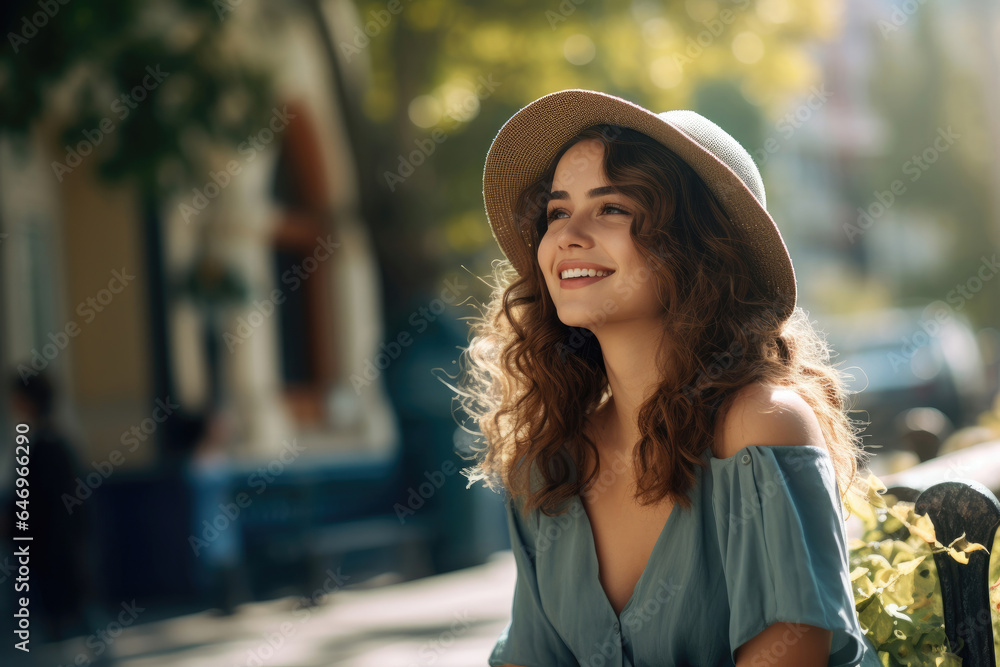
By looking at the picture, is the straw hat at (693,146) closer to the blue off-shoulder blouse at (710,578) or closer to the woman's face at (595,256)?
the woman's face at (595,256)

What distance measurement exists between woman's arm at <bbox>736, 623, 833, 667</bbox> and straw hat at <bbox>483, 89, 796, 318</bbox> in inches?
27.9

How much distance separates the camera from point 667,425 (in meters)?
2.03

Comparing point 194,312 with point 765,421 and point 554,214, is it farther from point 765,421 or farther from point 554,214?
point 765,421

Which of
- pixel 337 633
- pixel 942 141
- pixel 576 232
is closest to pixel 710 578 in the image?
pixel 576 232

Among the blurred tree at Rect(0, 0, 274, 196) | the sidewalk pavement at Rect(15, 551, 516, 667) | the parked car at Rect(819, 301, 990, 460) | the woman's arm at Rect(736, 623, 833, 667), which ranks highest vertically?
the blurred tree at Rect(0, 0, 274, 196)

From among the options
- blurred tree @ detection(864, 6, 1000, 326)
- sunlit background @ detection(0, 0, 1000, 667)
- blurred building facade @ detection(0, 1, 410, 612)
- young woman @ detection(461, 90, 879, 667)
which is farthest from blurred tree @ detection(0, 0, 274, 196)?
blurred tree @ detection(864, 6, 1000, 326)

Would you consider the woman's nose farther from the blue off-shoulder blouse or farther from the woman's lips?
the blue off-shoulder blouse

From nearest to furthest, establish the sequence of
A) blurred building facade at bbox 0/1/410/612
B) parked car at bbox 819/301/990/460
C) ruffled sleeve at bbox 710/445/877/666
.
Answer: ruffled sleeve at bbox 710/445/877/666, blurred building facade at bbox 0/1/410/612, parked car at bbox 819/301/990/460

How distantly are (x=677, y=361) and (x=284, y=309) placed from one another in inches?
501

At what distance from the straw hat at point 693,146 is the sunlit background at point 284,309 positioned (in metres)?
0.82

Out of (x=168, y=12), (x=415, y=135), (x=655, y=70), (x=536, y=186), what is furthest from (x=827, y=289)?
(x=536, y=186)

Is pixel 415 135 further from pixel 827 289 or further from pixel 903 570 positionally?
pixel 827 289

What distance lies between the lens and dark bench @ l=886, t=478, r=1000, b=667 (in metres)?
2.00

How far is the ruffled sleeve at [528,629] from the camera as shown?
2.22m
